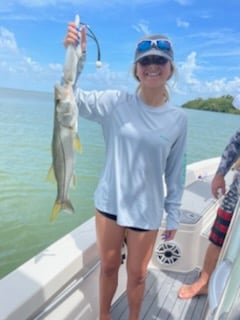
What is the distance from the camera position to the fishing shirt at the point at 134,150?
1.70m

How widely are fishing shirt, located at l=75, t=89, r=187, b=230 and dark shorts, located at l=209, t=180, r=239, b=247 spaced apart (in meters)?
0.56

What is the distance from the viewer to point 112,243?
182cm

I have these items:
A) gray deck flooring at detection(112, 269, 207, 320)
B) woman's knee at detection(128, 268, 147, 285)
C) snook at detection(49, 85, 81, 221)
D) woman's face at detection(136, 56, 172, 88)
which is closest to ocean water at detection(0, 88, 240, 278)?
snook at detection(49, 85, 81, 221)

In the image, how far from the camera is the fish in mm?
1315

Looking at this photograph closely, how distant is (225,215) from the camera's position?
86.8 inches

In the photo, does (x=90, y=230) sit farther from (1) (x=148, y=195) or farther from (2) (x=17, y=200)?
(2) (x=17, y=200)

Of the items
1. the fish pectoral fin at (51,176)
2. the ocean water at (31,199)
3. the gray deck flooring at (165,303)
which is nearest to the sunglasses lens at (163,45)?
the ocean water at (31,199)

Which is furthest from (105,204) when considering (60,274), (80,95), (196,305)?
(196,305)

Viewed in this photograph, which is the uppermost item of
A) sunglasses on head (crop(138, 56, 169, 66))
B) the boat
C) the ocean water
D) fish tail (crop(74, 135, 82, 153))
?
sunglasses on head (crop(138, 56, 169, 66))

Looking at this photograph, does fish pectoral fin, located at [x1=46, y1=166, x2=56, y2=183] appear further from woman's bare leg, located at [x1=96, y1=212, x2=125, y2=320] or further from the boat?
the boat

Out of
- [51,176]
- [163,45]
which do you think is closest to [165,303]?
[51,176]

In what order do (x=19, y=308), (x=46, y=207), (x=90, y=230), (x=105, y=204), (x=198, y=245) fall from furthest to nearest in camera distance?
(x=46, y=207)
(x=198, y=245)
(x=90, y=230)
(x=105, y=204)
(x=19, y=308)

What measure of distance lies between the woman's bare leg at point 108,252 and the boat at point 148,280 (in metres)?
0.15

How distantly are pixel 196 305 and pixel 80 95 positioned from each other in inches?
66.7
